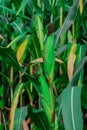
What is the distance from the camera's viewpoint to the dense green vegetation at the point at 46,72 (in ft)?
2.78

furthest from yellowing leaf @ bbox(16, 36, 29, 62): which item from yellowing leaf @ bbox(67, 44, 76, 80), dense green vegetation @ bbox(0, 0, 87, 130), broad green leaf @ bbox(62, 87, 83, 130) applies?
broad green leaf @ bbox(62, 87, 83, 130)

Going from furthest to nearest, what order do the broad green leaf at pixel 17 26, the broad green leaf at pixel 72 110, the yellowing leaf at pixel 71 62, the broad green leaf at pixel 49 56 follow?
1. the broad green leaf at pixel 17 26
2. the yellowing leaf at pixel 71 62
3. the broad green leaf at pixel 49 56
4. the broad green leaf at pixel 72 110

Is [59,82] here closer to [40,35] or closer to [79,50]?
[79,50]

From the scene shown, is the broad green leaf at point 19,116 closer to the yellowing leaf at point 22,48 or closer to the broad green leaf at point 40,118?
the broad green leaf at point 40,118

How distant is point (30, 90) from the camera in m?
1.16

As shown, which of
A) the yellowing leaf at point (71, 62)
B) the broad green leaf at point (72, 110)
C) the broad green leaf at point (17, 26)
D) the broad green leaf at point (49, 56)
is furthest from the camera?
the broad green leaf at point (17, 26)

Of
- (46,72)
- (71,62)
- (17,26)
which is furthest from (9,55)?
(17,26)

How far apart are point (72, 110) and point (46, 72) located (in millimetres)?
155

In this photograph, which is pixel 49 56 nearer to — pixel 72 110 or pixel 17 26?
pixel 72 110

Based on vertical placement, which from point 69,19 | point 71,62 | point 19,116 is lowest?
point 19,116

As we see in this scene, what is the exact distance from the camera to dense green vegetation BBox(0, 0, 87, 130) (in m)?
0.85

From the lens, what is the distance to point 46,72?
2.81ft

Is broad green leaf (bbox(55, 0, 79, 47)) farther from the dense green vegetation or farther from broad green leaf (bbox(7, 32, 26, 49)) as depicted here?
broad green leaf (bbox(7, 32, 26, 49))

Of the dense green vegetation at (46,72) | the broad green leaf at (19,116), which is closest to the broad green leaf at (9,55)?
the dense green vegetation at (46,72)
